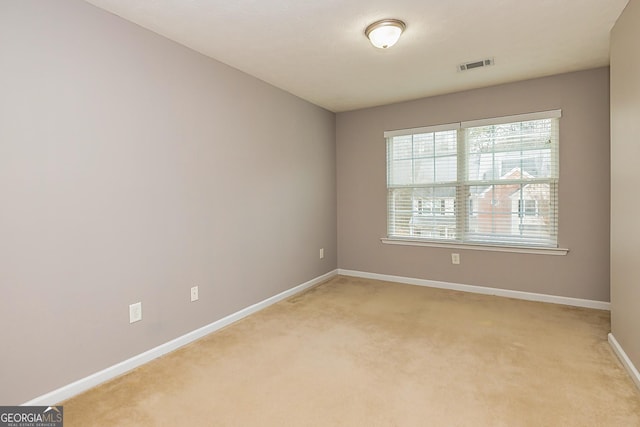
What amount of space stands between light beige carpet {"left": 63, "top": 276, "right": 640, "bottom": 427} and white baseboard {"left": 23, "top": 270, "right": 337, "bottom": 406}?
0.06 m

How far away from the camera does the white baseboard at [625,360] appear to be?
2.00 meters

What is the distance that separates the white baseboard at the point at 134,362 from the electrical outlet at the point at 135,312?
258 millimetres

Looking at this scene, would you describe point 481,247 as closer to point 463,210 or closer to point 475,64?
point 463,210

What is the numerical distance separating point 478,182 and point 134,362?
12.5ft

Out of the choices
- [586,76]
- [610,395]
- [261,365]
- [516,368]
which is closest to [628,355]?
[610,395]

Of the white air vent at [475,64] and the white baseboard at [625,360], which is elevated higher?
the white air vent at [475,64]

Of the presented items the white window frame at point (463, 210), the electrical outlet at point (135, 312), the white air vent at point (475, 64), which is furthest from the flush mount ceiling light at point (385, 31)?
the electrical outlet at point (135, 312)

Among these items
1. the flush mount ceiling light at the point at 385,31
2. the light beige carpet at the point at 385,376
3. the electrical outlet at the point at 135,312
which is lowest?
the light beige carpet at the point at 385,376

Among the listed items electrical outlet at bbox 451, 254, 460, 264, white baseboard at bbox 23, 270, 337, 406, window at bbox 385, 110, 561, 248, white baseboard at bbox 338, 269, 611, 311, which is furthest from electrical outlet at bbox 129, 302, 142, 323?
electrical outlet at bbox 451, 254, 460, 264

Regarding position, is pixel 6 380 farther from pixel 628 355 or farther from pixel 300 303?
pixel 628 355

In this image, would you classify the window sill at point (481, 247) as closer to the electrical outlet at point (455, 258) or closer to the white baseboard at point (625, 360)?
the electrical outlet at point (455, 258)

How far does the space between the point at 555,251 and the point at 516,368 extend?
6.19 ft

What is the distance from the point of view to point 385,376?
216 centimetres

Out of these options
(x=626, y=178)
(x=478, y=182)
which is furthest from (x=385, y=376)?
(x=478, y=182)
